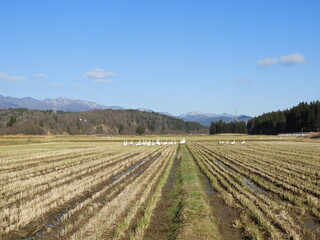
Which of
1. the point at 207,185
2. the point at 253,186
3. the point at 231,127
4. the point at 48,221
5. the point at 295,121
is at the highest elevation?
the point at 295,121

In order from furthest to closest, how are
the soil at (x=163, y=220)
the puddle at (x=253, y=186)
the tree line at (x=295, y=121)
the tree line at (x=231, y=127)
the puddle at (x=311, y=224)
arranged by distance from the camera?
1. the tree line at (x=231, y=127)
2. the tree line at (x=295, y=121)
3. the puddle at (x=253, y=186)
4. the puddle at (x=311, y=224)
5. the soil at (x=163, y=220)

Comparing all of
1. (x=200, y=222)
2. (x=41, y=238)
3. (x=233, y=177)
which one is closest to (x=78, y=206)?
(x=41, y=238)

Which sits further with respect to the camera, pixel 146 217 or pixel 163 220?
pixel 163 220

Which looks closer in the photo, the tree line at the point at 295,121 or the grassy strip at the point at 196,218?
the grassy strip at the point at 196,218

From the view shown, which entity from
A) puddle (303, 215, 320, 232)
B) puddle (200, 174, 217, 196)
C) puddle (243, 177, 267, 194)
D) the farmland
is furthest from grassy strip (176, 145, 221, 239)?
puddle (303, 215, 320, 232)

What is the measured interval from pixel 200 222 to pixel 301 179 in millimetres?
10587

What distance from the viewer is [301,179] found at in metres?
17.7

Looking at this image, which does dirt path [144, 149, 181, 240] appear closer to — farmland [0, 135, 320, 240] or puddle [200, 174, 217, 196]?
farmland [0, 135, 320, 240]

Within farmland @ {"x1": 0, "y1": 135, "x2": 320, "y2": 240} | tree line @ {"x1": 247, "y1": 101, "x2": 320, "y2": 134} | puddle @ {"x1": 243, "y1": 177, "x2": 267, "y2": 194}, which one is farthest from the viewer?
tree line @ {"x1": 247, "y1": 101, "x2": 320, "y2": 134}

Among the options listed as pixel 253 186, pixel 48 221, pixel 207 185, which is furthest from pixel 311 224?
pixel 48 221

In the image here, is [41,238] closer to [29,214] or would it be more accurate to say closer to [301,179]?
[29,214]

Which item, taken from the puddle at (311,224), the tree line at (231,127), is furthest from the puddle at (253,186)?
the tree line at (231,127)

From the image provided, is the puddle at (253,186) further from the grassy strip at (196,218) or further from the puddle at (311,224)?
the puddle at (311,224)

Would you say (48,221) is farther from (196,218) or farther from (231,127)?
(231,127)
